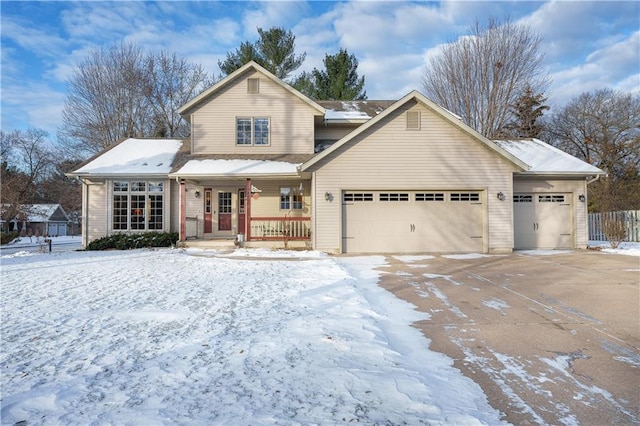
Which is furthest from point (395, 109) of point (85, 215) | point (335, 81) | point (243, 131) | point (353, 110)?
point (335, 81)

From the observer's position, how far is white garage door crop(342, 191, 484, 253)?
1295 centimetres

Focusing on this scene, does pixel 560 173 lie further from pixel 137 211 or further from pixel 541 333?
pixel 137 211

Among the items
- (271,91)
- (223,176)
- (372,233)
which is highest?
(271,91)

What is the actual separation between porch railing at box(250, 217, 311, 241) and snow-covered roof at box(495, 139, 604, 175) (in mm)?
8367

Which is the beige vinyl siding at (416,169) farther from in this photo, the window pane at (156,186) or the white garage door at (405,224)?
the window pane at (156,186)

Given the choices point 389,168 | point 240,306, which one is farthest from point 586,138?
point 240,306

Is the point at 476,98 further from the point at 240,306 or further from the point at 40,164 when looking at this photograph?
the point at 40,164

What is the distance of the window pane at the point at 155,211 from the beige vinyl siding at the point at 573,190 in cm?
1446

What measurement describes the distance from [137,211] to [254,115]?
6548mm

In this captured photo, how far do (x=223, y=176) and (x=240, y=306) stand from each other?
8.93 metres

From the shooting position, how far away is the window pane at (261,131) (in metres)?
15.7

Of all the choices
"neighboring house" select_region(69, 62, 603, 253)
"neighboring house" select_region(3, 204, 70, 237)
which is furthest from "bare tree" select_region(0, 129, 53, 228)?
"neighboring house" select_region(69, 62, 603, 253)

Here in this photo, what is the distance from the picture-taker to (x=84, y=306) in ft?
18.3

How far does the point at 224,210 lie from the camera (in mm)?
16250
